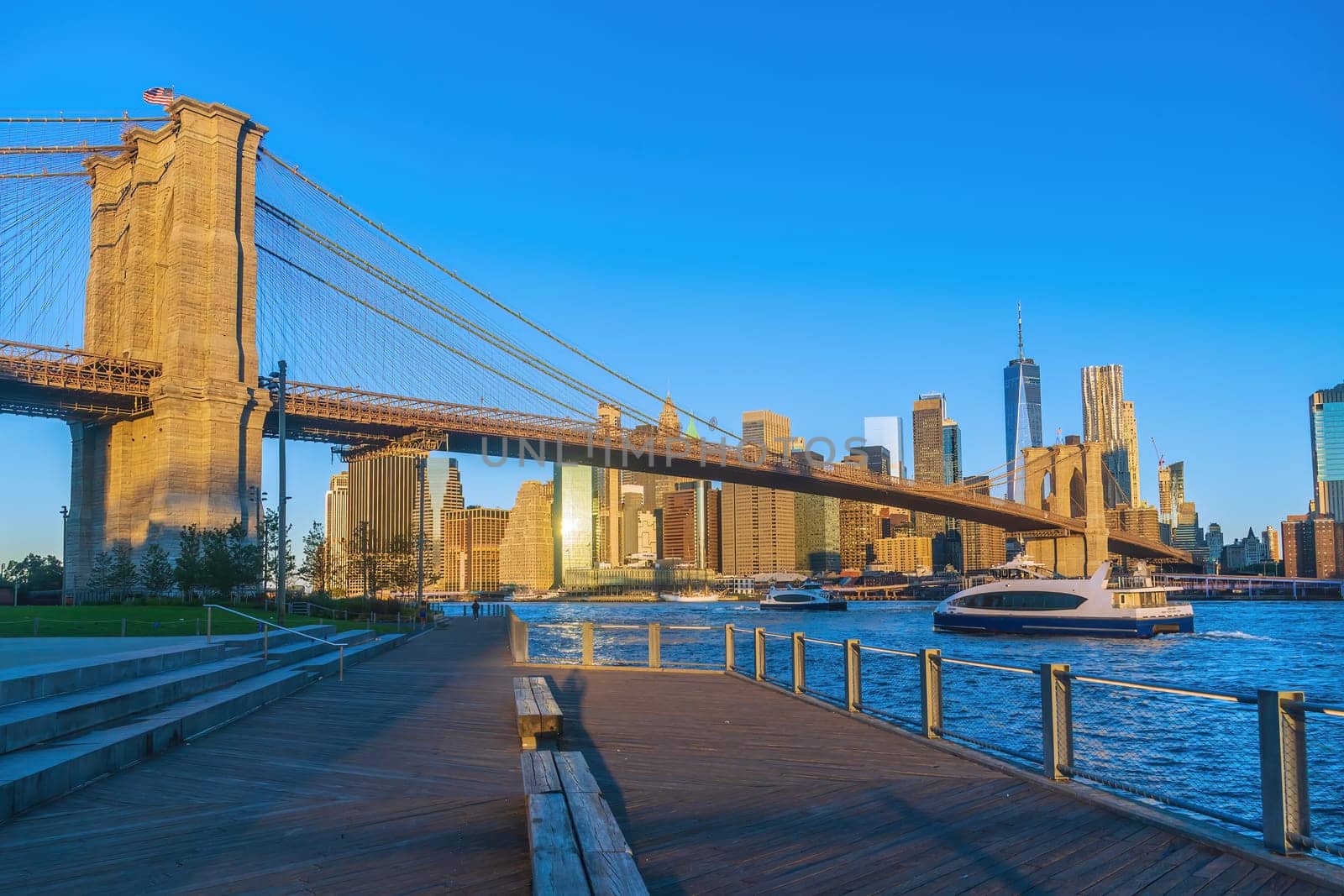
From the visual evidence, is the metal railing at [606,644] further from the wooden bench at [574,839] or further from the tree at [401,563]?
the wooden bench at [574,839]

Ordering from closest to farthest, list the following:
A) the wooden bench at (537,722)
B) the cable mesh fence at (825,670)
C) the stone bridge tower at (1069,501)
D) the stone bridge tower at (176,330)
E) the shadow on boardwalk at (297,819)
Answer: the shadow on boardwalk at (297,819) → the wooden bench at (537,722) → the cable mesh fence at (825,670) → the stone bridge tower at (176,330) → the stone bridge tower at (1069,501)

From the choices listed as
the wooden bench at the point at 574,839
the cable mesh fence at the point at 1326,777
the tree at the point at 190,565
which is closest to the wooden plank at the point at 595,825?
the wooden bench at the point at 574,839

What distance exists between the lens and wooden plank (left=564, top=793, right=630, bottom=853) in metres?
4.95

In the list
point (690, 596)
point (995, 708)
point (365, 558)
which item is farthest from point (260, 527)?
point (690, 596)

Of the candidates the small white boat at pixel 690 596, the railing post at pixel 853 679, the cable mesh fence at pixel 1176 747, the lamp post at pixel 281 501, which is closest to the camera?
the railing post at pixel 853 679

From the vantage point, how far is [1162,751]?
16812 mm

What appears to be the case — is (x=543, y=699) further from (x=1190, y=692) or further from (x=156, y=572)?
(x=156, y=572)

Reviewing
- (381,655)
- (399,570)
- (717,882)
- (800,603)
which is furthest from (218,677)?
(800,603)

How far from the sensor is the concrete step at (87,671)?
8234mm

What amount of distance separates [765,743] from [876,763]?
4.33 feet

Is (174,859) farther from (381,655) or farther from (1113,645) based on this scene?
(1113,645)

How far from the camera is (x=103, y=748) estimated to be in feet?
24.1

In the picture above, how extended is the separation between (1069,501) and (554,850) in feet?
368

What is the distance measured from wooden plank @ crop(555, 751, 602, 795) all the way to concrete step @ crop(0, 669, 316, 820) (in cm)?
313
